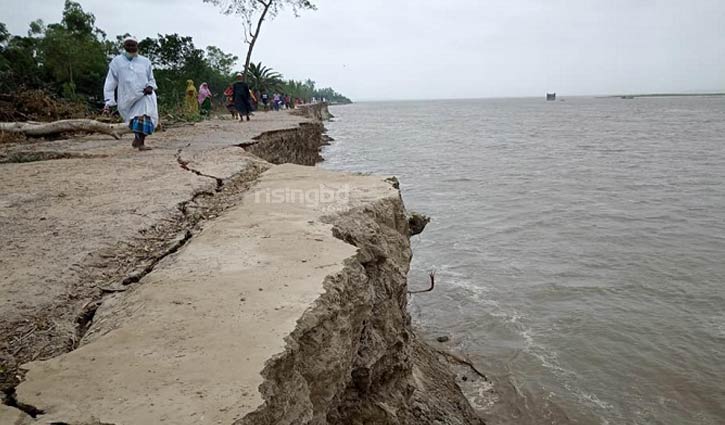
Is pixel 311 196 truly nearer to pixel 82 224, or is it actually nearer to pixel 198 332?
pixel 82 224

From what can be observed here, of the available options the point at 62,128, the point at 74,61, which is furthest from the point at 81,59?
the point at 62,128

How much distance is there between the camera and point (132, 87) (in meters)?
6.17

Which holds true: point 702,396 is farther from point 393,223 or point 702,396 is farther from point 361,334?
point 361,334

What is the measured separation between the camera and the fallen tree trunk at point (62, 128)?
761 cm

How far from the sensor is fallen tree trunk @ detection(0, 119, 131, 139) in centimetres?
761

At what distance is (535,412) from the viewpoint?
4.14 metres

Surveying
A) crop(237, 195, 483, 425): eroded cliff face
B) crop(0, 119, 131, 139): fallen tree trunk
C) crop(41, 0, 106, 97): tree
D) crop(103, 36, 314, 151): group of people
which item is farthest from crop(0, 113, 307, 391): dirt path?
crop(41, 0, 106, 97): tree

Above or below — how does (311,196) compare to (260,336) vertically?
above

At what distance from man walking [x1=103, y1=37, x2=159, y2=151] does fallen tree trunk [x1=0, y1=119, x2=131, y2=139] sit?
6.12 feet

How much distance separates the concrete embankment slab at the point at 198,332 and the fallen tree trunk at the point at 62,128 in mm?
6126

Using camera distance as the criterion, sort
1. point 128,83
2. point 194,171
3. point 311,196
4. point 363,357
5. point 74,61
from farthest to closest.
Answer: point 74,61, point 128,83, point 194,171, point 311,196, point 363,357

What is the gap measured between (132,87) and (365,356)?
17.2 feet

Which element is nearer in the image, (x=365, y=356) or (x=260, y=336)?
(x=260, y=336)

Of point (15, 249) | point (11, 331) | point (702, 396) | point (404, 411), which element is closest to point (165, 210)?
point (15, 249)
